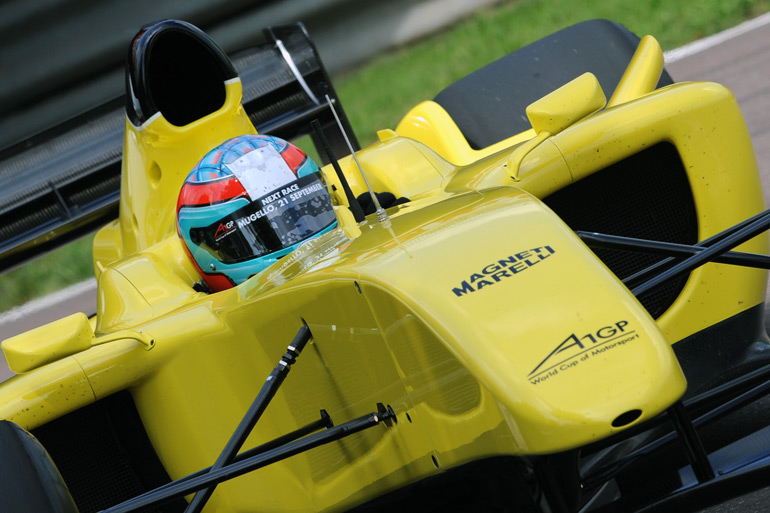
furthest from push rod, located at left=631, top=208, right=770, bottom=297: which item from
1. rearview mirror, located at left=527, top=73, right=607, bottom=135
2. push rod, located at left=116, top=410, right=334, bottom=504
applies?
push rod, located at left=116, top=410, right=334, bottom=504

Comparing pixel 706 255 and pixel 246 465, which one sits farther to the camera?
pixel 706 255

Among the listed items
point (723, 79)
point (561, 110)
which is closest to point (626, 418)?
point (561, 110)

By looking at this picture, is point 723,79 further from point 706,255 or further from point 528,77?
point 706,255

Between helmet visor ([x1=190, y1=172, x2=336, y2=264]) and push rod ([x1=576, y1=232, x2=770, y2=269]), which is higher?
helmet visor ([x1=190, y1=172, x2=336, y2=264])

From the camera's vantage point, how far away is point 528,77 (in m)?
5.29

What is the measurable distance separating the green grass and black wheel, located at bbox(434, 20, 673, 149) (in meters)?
3.53

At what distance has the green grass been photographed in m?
8.95

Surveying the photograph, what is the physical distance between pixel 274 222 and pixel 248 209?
106 mm

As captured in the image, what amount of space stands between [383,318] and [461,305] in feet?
0.80

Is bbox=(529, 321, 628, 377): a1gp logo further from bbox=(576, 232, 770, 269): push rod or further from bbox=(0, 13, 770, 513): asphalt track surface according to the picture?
bbox=(0, 13, 770, 513): asphalt track surface

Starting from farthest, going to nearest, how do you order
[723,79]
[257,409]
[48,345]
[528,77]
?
[723,79], [528,77], [48,345], [257,409]

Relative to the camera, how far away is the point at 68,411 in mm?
3062

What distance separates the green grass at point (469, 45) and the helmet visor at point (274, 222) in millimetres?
5304

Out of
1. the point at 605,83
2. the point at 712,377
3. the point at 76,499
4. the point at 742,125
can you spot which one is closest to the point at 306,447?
the point at 76,499
